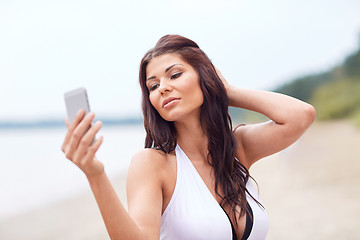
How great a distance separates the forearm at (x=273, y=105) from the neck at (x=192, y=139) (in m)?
0.21

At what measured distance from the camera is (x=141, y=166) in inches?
51.4

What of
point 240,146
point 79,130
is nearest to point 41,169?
point 240,146

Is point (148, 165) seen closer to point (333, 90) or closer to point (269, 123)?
point (269, 123)

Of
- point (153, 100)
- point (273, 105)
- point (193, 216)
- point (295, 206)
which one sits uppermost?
point (153, 100)

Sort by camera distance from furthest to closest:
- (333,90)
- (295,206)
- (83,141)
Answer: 1. (333,90)
2. (295,206)
3. (83,141)

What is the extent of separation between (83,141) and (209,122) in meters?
0.75

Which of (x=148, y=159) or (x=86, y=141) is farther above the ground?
(x=86, y=141)

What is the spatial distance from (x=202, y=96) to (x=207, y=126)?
130 millimetres

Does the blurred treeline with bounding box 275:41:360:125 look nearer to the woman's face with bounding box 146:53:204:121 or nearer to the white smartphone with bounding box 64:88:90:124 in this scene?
the woman's face with bounding box 146:53:204:121

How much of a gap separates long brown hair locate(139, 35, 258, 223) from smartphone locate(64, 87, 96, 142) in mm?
588

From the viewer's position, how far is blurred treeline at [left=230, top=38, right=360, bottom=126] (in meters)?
15.6

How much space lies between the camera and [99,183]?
938 mm

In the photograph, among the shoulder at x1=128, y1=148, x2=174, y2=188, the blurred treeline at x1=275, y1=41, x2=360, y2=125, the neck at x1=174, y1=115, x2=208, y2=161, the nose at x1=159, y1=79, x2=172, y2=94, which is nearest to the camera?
the shoulder at x1=128, y1=148, x2=174, y2=188

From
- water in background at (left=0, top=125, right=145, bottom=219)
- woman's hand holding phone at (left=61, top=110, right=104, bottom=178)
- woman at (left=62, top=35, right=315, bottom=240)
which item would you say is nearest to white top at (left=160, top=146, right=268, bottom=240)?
woman at (left=62, top=35, right=315, bottom=240)
